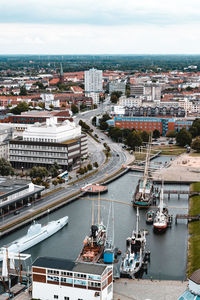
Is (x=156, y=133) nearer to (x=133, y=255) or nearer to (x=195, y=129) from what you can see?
(x=195, y=129)

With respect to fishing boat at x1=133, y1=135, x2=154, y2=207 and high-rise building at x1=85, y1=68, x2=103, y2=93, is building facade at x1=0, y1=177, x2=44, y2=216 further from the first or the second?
high-rise building at x1=85, y1=68, x2=103, y2=93

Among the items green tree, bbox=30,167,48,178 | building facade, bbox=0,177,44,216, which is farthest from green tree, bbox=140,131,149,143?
building facade, bbox=0,177,44,216

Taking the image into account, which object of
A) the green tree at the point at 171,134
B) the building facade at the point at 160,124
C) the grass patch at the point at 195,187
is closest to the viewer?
the grass patch at the point at 195,187

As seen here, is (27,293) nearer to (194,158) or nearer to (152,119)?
(194,158)

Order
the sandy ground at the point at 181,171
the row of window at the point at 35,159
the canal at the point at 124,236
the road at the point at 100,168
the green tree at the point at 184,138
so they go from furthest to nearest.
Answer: the green tree at the point at 184,138, the row of window at the point at 35,159, the sandy ground at the point at 181,171, the road at the point at 100,168, the canal at the point at 124,236

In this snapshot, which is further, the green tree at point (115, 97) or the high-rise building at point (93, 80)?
the high-rise building at point (93, 80)

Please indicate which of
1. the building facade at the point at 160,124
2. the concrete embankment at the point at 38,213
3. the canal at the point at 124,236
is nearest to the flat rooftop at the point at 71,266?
the canal at the point at 124,236

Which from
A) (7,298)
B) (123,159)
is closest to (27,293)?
(7,298)

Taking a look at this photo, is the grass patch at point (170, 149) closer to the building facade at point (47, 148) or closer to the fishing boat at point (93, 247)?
the building facade at point (47, 148)
